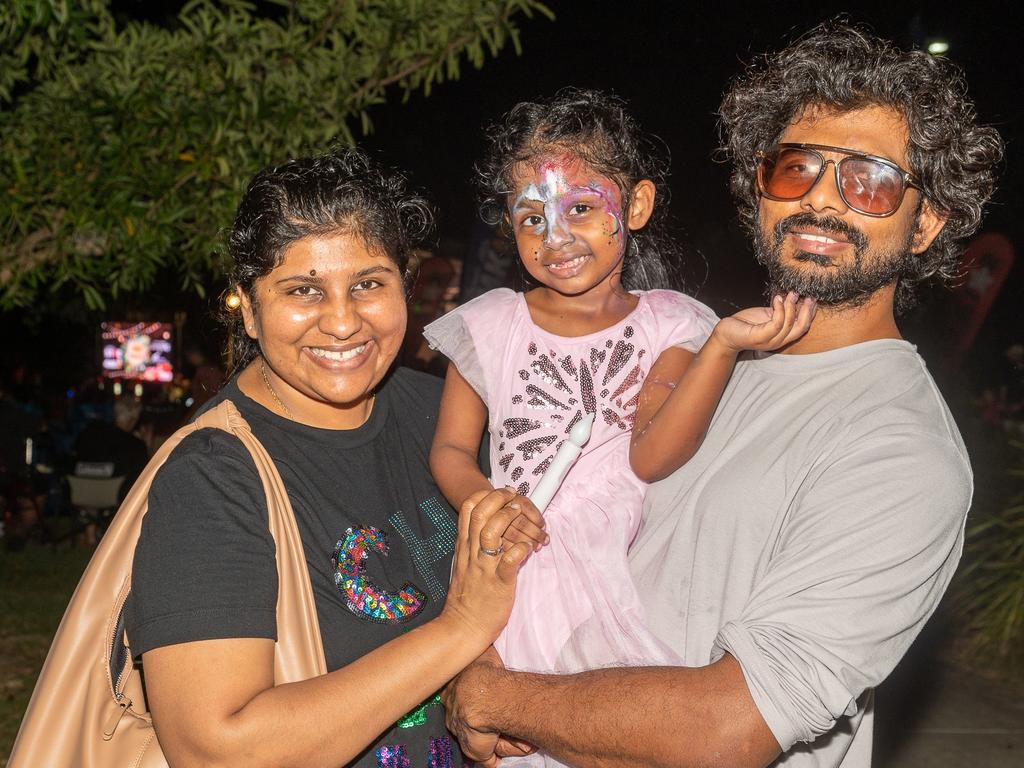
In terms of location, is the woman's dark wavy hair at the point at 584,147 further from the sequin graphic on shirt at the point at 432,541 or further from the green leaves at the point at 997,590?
the green leaves at the point at 997,590

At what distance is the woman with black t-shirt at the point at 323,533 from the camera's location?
191cm

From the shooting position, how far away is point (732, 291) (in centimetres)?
1132

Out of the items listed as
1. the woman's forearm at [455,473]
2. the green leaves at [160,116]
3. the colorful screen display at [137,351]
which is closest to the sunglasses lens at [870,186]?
the woman's forearm at [455,473]

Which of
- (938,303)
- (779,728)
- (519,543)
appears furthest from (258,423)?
(938,303)

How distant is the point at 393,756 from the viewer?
2.24 m

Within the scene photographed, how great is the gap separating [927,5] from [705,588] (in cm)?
953

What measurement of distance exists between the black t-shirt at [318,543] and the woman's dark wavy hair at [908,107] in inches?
45.2

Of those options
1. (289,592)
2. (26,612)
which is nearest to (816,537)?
(289,592)

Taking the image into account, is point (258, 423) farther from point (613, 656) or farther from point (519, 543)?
point (613, 656)

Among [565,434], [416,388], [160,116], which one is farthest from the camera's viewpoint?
[160,116]

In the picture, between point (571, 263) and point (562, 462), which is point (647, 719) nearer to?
point (562, 462)

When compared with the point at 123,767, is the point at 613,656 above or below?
above

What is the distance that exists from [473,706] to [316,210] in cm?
118

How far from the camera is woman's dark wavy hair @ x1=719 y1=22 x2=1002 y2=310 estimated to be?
7.65 ft
